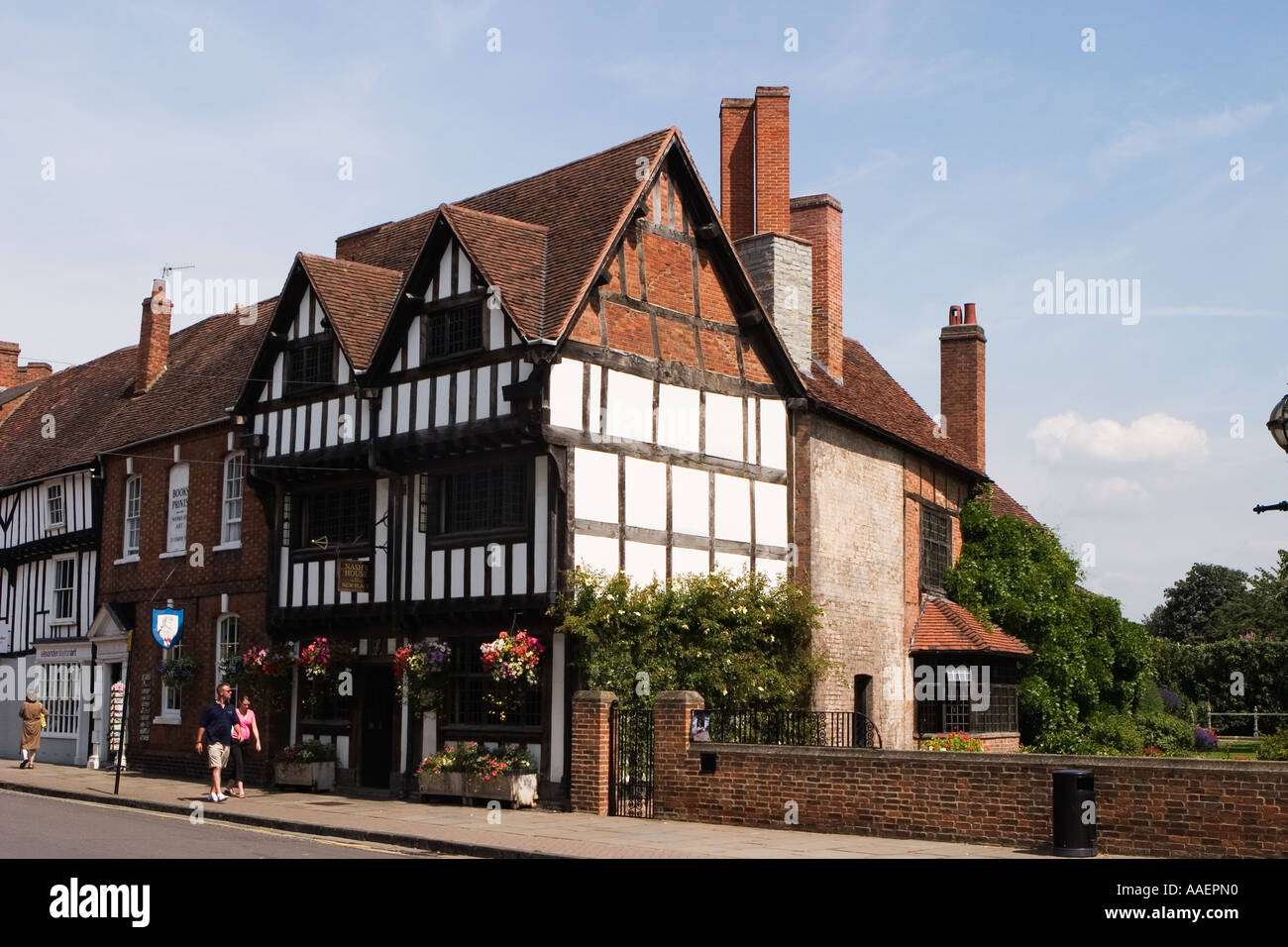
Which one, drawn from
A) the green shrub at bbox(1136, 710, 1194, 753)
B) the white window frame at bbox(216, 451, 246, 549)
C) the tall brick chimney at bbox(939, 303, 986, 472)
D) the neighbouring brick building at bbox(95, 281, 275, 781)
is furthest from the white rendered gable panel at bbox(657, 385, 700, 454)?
the green shrub at bbox(1136, 710, 1194, 753)

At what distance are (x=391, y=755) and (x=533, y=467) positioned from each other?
563 cm

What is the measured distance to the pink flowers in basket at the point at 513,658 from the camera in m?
20.0

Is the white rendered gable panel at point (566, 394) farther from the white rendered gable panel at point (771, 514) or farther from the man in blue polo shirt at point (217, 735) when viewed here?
the man in blue polo shirt at point (217, 735)

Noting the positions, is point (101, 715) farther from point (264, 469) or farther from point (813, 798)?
point (813, 798)

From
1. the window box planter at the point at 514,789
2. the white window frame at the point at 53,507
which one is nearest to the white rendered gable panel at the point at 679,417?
the window box planter at the point at 514,789

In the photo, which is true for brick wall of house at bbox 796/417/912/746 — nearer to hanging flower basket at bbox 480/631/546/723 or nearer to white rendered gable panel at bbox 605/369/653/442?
white rendered gable panel at bbox 605/369/653/442

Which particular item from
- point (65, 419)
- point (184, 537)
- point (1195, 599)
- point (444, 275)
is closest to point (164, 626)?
point (184, 537)

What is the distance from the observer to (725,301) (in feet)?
78.1

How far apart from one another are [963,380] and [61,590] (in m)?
21.0

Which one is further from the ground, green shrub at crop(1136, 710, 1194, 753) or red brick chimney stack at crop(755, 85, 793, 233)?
red brick chimney stack at crop(755, 85, 793, 233)

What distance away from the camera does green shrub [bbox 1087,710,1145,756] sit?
28703 mm

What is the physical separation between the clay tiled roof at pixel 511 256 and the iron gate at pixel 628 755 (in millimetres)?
5598

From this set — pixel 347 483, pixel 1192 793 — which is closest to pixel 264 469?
pixel 347 483

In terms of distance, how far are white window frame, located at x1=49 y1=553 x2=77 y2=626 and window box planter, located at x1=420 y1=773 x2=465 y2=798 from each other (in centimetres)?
1386
